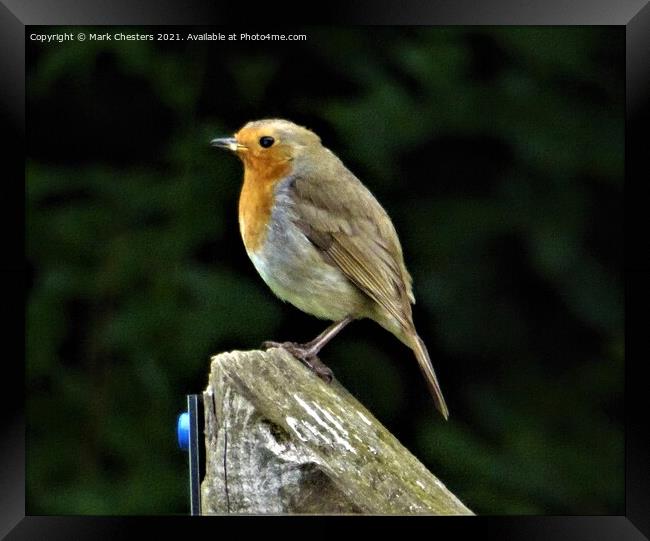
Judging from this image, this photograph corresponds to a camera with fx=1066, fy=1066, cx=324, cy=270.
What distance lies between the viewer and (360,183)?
3.48 meters

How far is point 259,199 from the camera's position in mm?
3512

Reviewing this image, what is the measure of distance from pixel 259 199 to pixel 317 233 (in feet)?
0.74

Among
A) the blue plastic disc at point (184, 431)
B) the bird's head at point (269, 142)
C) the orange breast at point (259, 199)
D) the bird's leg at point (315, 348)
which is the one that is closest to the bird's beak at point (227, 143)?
the bird's head at point (269, 142)

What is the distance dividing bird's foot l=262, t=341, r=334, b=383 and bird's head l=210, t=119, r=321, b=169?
2.08 feet

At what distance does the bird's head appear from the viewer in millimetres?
3410

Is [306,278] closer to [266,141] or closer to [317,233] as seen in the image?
[317,233]

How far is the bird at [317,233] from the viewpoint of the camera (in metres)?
3.41

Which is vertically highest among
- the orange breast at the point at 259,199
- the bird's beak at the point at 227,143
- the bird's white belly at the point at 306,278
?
the bird's beak at the point at 227,143

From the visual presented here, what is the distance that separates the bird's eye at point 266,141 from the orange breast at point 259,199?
72 mm

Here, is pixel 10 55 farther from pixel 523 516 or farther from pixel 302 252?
pixel 523 516

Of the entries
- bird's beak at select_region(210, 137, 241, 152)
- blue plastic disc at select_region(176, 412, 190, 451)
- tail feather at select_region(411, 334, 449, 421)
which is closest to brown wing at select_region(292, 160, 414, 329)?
tail feather at select_region(411, 334, 449, 421)

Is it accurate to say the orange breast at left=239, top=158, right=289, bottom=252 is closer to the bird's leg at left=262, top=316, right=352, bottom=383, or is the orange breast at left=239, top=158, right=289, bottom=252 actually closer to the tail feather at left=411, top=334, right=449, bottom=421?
the bird's leg at left=262, top=316, right=352, bottom=383

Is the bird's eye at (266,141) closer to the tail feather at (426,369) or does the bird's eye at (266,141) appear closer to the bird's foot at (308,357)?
the bird's foot at (308,357)

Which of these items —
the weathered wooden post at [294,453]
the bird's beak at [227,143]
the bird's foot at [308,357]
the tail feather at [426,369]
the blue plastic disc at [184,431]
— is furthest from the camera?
the bird's beak at [227,143]
